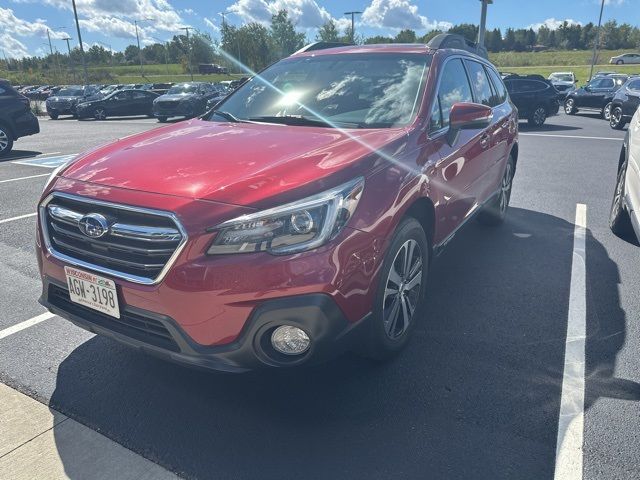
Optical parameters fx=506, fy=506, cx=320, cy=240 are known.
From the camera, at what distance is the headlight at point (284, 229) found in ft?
7.15

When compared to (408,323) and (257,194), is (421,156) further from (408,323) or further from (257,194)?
(257,194)

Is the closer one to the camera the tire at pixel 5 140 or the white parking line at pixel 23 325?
the white parking line at pixel 23 325

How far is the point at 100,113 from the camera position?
23.9 meters

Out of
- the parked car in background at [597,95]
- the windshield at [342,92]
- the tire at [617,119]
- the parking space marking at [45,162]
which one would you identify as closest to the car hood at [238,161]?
the windshield at [342,92]

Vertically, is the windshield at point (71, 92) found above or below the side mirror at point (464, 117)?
below

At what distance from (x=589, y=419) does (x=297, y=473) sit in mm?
1494

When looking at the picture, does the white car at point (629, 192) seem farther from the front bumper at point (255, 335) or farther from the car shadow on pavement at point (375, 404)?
the front bumper at point (255, 335)

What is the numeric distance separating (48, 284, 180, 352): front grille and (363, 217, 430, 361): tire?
1.01m

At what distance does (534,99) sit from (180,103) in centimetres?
1387

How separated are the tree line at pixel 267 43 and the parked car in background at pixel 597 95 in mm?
26106

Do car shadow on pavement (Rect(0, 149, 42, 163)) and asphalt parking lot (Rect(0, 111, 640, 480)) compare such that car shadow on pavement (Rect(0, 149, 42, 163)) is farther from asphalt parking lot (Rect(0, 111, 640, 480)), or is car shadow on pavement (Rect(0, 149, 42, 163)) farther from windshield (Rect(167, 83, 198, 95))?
windshield (Rect(167, 83, 198, 95))

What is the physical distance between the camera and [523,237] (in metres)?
5.39

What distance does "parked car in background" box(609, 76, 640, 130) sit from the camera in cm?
1444

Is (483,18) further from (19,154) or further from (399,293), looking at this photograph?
(399,293)
